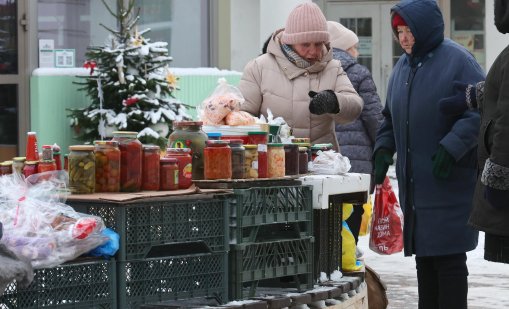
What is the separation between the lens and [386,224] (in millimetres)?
7961

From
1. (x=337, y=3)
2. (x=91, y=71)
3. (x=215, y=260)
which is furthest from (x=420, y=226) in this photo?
(x=337, y=3)

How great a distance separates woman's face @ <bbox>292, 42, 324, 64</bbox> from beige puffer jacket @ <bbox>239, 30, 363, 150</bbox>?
0.05 metres

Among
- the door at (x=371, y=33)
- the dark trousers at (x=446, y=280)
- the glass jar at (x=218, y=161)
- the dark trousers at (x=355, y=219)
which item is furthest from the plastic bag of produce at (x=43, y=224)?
the door at (x=371, y=33)

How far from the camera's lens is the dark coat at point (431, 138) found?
6953 millimetres

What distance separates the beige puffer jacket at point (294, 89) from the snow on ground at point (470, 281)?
1552 millimetres

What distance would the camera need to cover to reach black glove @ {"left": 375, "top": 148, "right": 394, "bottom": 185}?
7.41m

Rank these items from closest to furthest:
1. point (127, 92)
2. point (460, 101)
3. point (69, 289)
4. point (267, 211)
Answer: point (69, 289) < point (267, 211) < point (460, 101) < point (127, 92)

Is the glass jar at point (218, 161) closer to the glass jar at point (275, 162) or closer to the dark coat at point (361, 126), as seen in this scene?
the glass jar at point (275, 162)

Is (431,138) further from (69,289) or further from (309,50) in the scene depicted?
(69,289)

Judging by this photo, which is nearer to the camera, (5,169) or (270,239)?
(5,169)

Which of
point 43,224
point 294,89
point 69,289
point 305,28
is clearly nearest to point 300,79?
point 294,89

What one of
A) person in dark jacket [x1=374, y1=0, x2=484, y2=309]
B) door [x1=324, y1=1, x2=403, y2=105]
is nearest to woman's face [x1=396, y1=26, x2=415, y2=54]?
person in dark jacket [x1=374, y1=0, x2=484, y2=309]

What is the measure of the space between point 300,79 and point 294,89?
8 cm

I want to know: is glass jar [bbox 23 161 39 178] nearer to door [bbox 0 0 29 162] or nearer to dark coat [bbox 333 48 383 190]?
dark coat [bbox 333 48 383 190]
